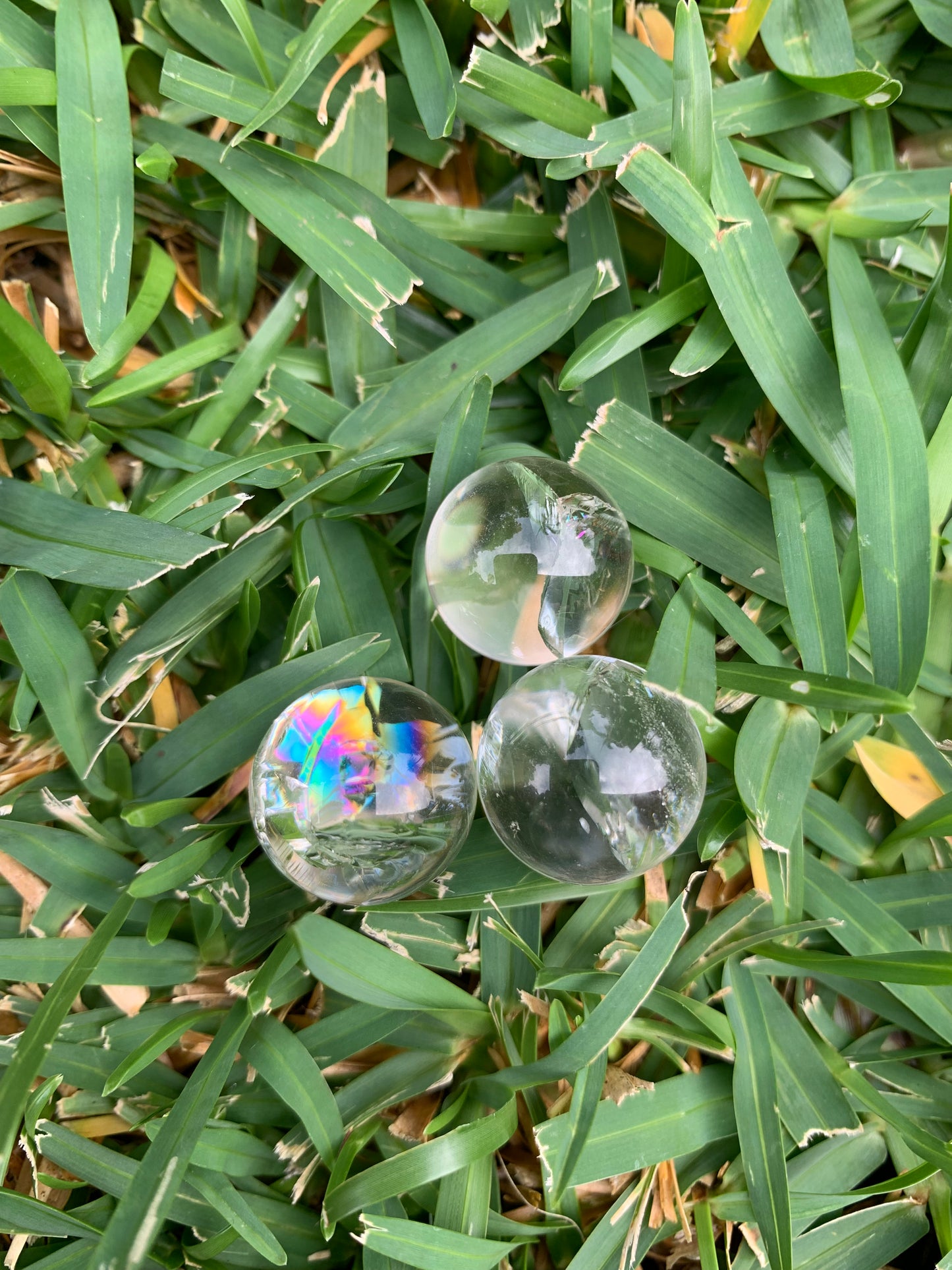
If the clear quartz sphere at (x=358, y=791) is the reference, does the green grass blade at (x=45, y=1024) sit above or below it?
below

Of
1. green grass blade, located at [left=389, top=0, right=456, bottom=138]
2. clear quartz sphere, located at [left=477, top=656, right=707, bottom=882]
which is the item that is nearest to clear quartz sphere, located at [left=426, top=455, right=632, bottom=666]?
clear quartz sphere, located at [left=477, top=656, right=707, bottom=882]

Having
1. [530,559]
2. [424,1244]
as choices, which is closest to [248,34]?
[530,559]

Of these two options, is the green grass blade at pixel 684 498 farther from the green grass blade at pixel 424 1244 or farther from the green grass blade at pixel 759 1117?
the green grass blade at pixel 424 1244

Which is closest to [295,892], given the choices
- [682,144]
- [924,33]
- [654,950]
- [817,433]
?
[654,950]

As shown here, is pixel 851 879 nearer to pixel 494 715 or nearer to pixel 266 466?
pixel 494 715

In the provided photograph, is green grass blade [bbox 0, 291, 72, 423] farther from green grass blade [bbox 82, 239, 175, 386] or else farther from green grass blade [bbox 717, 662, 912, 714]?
green grass blade [bbox 717, 662, 912, 714]

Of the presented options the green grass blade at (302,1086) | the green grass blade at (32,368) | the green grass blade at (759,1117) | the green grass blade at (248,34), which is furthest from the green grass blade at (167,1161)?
the green grass blade at (248,34)

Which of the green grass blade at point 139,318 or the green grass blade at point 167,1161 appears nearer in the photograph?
the green grass blade at point 167,1161
